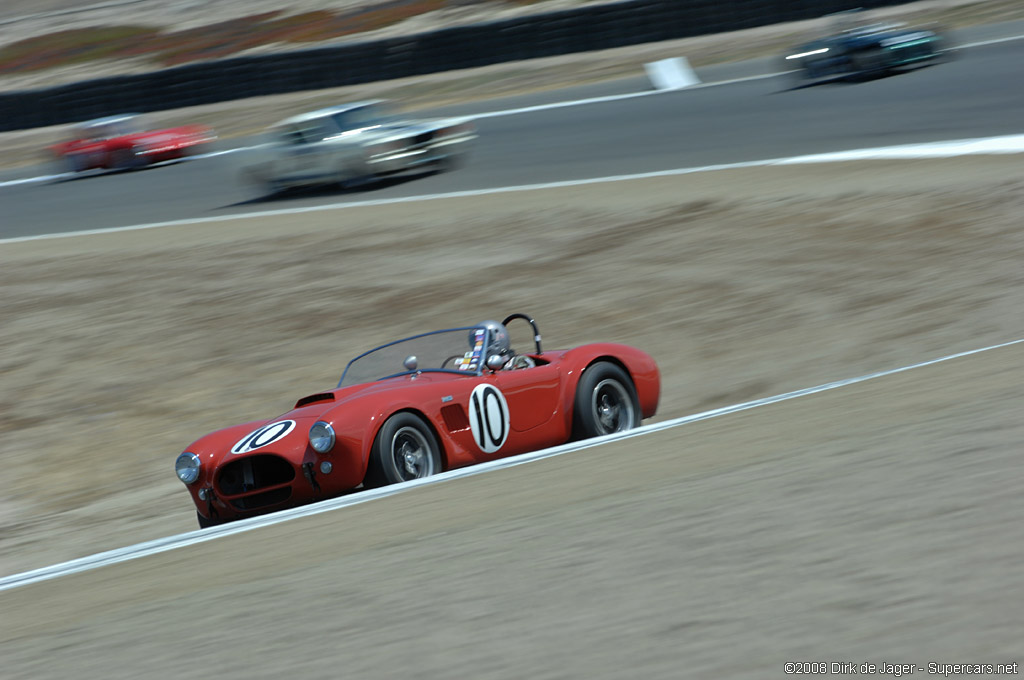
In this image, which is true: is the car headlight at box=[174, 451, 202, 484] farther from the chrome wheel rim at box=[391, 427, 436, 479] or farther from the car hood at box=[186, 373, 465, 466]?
the chrome wheel rim at box=[391, 427, 436, 479]

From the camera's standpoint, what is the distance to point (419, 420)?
623cm

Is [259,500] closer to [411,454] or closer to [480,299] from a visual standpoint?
[411,454]

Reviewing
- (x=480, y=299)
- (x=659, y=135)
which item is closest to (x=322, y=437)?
(x=480, y=299)

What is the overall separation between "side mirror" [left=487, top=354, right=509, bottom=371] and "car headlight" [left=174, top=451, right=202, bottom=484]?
1.73 meters

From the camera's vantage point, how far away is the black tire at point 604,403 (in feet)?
23.4

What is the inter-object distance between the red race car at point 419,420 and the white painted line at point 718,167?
799cm

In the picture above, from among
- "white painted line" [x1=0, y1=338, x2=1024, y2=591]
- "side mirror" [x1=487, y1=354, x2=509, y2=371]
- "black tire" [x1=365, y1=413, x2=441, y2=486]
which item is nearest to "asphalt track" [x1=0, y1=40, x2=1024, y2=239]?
"side mirror" [x1=487, y1=354, x2=509, y2=371]

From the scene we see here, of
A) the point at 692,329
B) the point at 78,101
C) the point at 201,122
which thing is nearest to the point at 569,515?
the point at 692,329

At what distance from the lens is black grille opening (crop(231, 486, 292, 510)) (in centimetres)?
611

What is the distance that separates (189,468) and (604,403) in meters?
2.55

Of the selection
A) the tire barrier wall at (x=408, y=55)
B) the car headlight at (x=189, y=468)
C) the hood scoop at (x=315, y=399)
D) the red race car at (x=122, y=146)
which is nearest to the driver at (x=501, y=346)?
the hood scoop at (x=315, y=399)

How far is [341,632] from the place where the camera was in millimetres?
Result: 3486

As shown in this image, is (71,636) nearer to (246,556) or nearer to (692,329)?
(246,556)

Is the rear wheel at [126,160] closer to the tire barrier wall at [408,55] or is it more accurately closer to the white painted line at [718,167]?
the tire barrier wall at [408,55]
